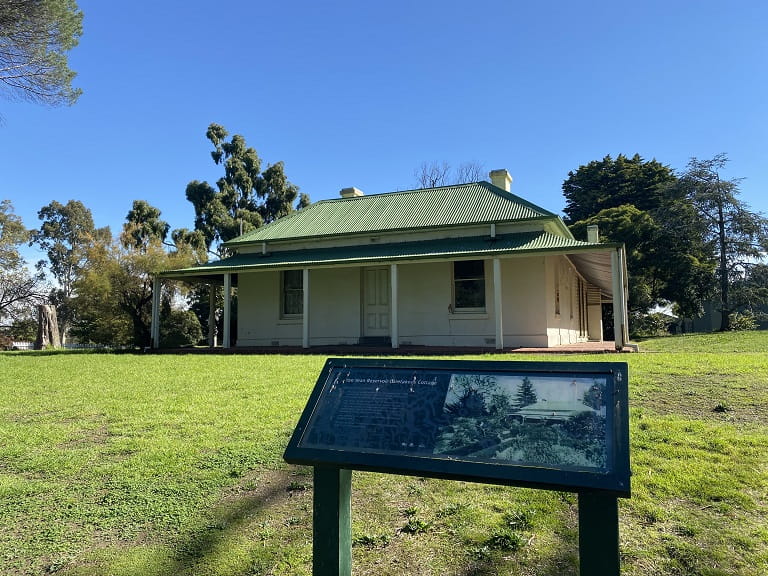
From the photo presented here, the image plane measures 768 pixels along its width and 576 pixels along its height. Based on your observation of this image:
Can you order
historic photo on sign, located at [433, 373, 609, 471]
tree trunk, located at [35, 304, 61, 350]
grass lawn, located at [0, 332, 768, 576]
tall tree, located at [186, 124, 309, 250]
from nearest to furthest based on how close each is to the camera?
historic photo on sign, located at [433, 373, 609, 471] → grass lawn, located at [0, 332, 768, 576] → tree trunk, located at [35, 304, 61, 350] → tall tree, located at [186, 124, 309, 250]

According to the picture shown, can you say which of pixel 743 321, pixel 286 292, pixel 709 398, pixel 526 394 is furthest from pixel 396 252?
pixel 743 321

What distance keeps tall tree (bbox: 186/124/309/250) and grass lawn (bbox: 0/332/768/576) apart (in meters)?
32.9

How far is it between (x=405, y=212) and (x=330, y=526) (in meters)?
17.1

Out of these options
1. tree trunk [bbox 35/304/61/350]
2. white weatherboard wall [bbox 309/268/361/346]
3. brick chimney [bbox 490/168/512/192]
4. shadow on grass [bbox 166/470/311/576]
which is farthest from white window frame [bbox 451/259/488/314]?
tree trunk [bbox 35/304/61/350]

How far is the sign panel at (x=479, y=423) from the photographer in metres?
2.17

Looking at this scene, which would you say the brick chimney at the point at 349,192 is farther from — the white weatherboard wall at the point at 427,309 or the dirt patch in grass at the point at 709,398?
the dirt patch in grass at the point at 709,398

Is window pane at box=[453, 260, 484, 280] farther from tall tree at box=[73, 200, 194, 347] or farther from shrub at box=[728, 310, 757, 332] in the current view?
shrub at box=[728, 310, 757, 332]

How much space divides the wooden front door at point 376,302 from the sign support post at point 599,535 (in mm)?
15567

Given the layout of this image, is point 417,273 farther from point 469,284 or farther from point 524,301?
point 524,301

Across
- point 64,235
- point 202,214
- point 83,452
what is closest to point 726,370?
point 83,452

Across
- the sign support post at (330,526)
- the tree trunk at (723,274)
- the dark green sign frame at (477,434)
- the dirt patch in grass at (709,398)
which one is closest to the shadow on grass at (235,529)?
the sign support post at (330,526)

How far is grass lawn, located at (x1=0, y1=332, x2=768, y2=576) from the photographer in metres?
2.93

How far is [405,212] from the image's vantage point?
62.6 feet

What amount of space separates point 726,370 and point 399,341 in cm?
1005
